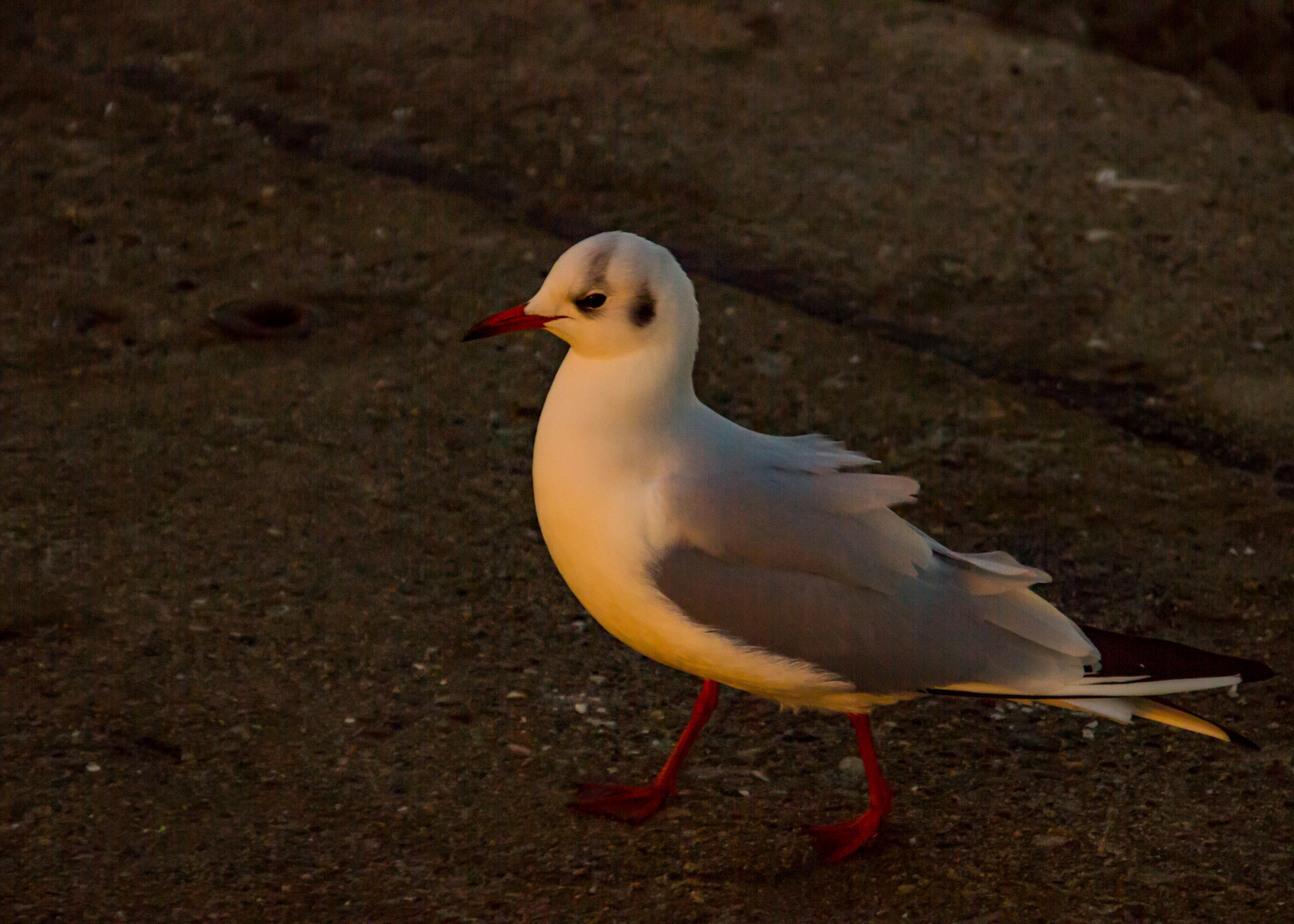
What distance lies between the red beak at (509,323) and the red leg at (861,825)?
1035mm

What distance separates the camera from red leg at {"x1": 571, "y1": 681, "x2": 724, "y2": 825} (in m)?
3.52

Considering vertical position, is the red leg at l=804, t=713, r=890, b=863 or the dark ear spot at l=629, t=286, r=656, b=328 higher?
the dark ear spot at l=629, t=286, r=656, b=328

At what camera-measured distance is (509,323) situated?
3.42 m

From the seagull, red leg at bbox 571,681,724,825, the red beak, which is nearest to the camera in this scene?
the seagull

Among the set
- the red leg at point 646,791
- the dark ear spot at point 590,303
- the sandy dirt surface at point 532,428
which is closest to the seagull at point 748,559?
the dark ear spot at point 590,303

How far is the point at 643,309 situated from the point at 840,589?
2.20 ft

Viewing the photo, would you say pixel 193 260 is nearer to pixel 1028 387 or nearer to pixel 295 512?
pixel 295 512

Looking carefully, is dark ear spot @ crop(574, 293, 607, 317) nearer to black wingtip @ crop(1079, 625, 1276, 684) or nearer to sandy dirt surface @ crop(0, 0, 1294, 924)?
sandy dirt surface @ crop(0, 0, 1294, 924)

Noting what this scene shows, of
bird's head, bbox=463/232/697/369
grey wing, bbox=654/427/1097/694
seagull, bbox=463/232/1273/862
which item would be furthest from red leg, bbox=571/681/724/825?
bird's head, bbox=463/232/697/369

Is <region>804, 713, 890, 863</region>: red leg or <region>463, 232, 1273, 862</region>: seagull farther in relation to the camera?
<region>804, 713, 890, 863</region>: red leg

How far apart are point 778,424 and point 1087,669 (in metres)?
1.90

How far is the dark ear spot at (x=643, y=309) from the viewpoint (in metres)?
3.29

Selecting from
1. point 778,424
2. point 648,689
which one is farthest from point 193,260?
point 648,689

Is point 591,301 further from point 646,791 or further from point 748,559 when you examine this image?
point 646,791
